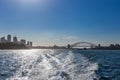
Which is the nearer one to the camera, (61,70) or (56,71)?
(56,71)

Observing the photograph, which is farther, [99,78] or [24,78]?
[24,78]

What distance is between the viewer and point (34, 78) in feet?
90.8

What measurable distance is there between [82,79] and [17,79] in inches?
273

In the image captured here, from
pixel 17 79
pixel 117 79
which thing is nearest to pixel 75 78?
pixel 117 79

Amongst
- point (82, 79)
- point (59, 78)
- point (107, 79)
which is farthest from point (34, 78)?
point (107, 79)

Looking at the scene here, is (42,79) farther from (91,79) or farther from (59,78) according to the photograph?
(91,79)

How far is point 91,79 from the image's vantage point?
2575 centimetres

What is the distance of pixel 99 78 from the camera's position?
26281 millimetres

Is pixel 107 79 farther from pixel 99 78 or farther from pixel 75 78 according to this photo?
pixel 75 78

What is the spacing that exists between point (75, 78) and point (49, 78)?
9.33 ft

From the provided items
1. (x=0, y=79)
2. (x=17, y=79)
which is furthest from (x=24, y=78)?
(x=0, y=79)

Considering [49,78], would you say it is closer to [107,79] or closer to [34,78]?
[34,78]

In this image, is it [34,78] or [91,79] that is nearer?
[91,79]

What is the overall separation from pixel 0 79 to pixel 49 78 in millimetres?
5200
